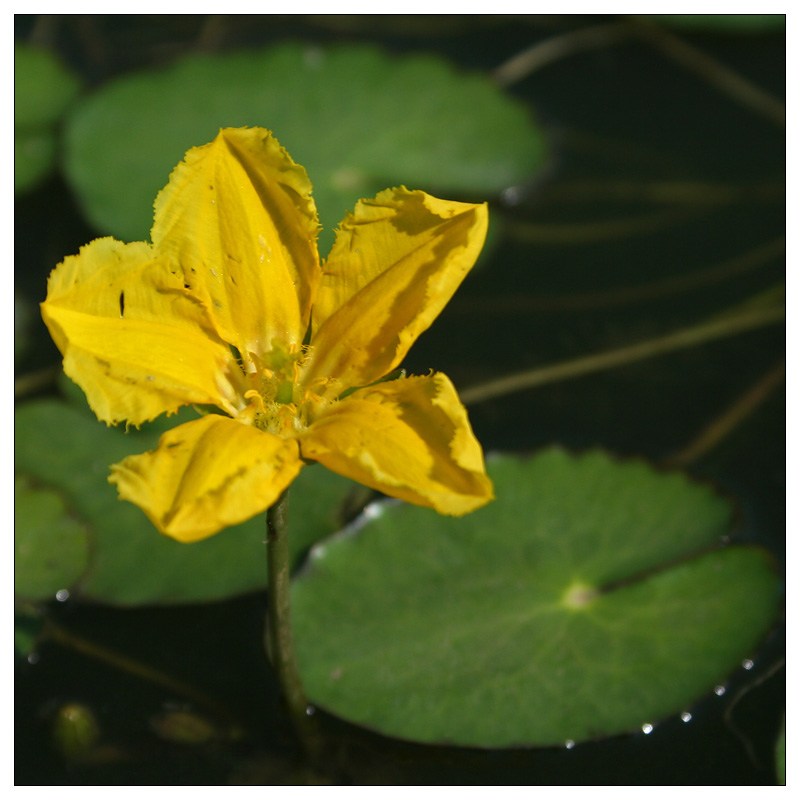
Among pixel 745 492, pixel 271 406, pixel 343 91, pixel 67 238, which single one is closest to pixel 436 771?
pixel 271 406

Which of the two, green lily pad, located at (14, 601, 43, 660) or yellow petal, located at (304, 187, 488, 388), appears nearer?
yellow petal, located at (304, 187, 488, 388)

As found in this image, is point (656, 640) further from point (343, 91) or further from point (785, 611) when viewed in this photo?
point (343, 91)

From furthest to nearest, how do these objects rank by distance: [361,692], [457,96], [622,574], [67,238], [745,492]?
[457,96] → [67,238] → [745,492] → [622,574] → [361,692]

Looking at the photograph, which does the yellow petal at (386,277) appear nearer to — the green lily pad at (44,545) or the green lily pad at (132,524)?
the green lily pad at (132,524)

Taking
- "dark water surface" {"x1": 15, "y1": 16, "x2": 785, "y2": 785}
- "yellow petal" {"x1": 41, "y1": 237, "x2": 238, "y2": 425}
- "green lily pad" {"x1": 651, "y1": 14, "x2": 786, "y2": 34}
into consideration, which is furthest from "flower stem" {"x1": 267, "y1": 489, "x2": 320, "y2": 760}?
"green lily pad" {"x1": 651, "y1": 14, "x2": 786, "y2": 34}

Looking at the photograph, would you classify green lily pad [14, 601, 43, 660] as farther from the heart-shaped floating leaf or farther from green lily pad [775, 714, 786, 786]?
green lily pad [775, 714, 786, 786]

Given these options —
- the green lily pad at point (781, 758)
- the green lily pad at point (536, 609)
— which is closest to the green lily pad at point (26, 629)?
the green lily pad at point (536, 609)
